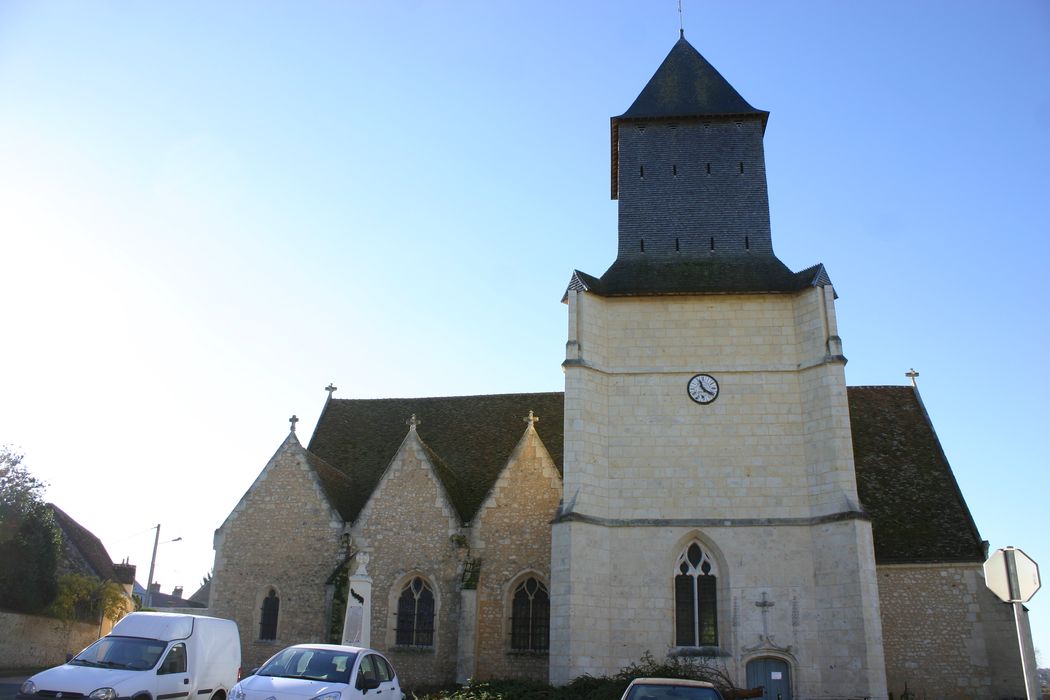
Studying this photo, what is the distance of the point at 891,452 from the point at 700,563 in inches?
261

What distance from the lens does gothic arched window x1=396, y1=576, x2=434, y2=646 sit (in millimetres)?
18375

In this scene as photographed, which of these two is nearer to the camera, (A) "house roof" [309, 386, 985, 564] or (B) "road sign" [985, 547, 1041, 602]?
(B) "road sign" [985, 547, 1041, 602]

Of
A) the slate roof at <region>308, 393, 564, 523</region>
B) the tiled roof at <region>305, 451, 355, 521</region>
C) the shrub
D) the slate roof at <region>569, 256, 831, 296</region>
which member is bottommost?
the shrub

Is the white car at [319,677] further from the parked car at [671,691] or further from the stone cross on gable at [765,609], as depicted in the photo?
the stone cross on gable at [765,609]

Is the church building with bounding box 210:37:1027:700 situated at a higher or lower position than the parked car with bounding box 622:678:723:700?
higher

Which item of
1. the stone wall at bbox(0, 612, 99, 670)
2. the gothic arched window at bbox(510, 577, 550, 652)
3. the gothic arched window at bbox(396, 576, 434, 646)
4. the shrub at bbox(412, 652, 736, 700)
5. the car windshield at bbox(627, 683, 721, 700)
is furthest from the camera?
the stone wall at bbox(0, 612, 99, 670)

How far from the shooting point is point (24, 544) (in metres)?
24.5

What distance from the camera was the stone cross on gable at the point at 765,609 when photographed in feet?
50.4

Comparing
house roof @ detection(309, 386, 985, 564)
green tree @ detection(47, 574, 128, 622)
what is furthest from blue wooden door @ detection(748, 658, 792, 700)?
green tree @ detection(47, 574, 128, 622)

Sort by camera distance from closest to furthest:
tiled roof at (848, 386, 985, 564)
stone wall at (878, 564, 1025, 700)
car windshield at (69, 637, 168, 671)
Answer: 1. car windshield at (69, 637, 168, 671)
2. stone wall at (878, 564, 1025, 700)
3. tiled roof at (848, 386, 985, 564)

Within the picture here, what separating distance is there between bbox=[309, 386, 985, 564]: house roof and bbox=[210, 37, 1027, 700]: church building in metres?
0.08

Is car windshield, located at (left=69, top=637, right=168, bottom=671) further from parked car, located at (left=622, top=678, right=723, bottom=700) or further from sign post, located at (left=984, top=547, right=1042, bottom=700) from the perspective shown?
sign post, located at (left=984, top=547, right=1042, bottom=700)

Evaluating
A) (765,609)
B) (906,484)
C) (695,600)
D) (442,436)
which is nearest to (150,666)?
(695,600)

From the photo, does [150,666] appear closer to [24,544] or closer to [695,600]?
[695,600]
